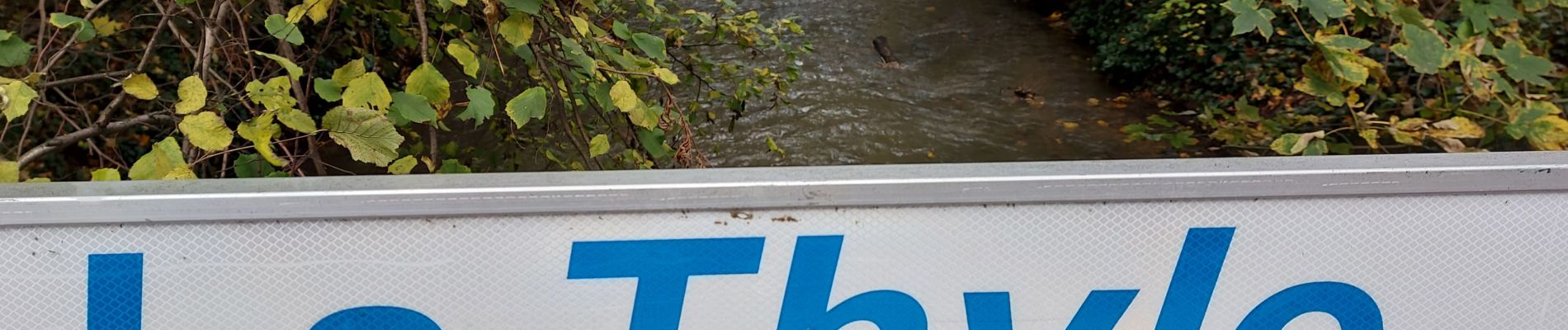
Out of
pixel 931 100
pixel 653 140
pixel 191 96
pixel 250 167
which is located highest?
pixel 191 96

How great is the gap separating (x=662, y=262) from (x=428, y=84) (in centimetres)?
71

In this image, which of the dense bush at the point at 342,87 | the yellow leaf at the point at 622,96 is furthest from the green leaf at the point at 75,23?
the yellow leaf at the point at 622,96

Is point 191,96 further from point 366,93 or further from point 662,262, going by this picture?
point 662,262

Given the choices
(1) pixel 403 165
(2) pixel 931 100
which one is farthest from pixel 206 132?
(2) pixel 931 100

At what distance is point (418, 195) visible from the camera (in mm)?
1152

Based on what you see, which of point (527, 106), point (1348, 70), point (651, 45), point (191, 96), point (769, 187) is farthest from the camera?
point (1348, 70)

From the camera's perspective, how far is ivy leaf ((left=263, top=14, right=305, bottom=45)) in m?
1.59

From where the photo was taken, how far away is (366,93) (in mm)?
1580

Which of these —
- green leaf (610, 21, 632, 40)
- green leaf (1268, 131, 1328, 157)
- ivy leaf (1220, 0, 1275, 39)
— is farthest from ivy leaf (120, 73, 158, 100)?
green leaf (1268, 131, 1328, 157)

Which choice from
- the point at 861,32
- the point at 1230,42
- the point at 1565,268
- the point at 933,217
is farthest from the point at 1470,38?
the point at 861,32

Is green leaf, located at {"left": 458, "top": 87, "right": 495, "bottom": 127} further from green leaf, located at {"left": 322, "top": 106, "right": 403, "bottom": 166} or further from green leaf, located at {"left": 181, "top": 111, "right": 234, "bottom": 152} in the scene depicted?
green leaf, located at {"left": 181, "top": 111, "right": 234, "bottom": 152}

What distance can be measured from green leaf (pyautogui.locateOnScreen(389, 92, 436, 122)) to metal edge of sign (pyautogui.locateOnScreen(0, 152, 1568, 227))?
46 centimetres

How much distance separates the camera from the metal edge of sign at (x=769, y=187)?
3.73 feet

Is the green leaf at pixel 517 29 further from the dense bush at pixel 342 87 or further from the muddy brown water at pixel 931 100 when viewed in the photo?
the muddy brown water at pixel 931 100
